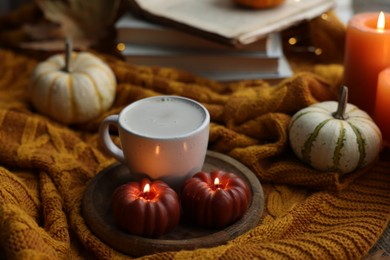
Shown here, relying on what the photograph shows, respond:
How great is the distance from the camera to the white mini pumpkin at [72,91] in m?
1.03

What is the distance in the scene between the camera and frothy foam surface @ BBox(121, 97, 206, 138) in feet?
2.62

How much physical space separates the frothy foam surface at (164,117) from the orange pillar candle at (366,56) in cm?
29

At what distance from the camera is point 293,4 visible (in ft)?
3.89

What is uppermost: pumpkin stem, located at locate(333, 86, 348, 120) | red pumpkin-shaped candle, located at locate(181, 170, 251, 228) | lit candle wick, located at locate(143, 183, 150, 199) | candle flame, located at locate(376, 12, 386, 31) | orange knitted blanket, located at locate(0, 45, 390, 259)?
candle flame, located at locate(376, 12, 386, 31)

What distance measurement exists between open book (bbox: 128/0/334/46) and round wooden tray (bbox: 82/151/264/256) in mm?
296

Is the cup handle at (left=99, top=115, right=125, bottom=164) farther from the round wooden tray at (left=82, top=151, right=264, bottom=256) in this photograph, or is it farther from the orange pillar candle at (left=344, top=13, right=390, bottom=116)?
the orange pillar candle at (left=344, top=13, right=390, bottom=116)

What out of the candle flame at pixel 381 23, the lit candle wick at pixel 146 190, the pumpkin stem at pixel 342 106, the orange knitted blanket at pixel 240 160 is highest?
the candle flame at pixel 381 23

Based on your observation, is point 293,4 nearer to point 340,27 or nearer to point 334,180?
point 340,27

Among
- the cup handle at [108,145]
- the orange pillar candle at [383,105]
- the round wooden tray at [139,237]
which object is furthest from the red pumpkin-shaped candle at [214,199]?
the orange pillar candle at [383,105]

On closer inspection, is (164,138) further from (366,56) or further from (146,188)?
(366,56)

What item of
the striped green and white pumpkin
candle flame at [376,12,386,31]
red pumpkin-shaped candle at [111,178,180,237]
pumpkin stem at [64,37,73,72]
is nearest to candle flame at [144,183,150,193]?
red pumpkin-shaped candle at [111,178,180,237]

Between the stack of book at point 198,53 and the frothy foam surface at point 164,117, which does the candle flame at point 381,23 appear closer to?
the stack of book at point 198,53

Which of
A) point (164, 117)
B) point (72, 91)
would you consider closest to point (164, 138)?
point (164, 117)

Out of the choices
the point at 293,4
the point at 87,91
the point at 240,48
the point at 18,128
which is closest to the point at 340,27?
the point at 293,4
